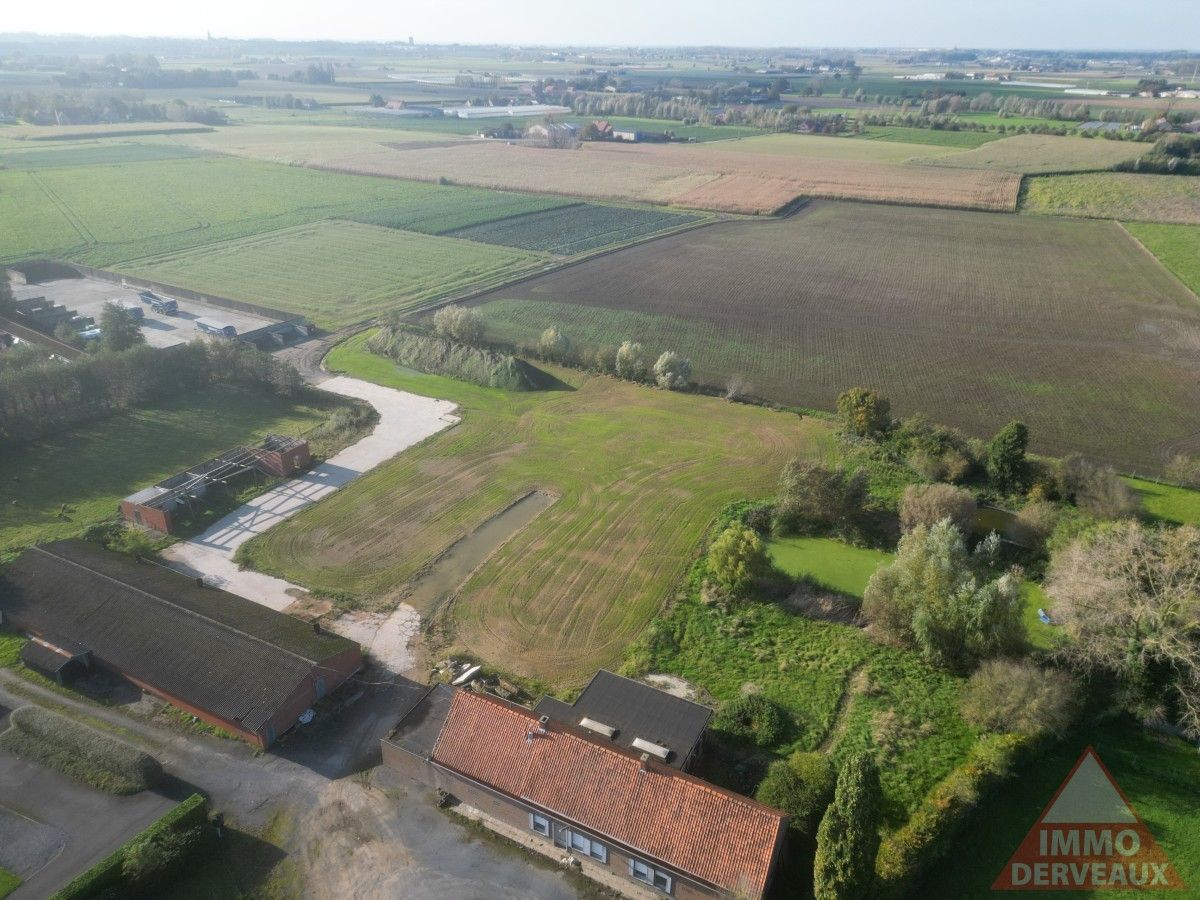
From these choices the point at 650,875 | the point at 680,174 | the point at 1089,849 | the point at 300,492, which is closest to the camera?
the point at 650,875

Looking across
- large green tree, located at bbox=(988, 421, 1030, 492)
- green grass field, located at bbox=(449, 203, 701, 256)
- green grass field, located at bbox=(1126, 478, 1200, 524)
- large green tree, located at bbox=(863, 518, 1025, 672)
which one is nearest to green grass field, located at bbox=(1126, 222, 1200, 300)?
green grass field, located at bbox=(1126, 478, 1200, 524)

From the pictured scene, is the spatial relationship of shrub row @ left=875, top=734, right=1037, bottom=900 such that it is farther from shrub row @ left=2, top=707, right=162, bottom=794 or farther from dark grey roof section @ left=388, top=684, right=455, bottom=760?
shrub row @ left=2, top=707, right=162, bottom=794

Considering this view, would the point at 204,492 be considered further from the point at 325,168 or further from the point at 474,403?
the point at 325,168

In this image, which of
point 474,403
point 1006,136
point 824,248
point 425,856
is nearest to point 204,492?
point 474,403

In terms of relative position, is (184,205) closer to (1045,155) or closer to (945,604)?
(945,604)

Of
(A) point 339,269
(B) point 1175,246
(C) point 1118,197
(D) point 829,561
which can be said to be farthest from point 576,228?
(C) point 1118,197

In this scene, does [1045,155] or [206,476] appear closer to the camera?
[206,476]

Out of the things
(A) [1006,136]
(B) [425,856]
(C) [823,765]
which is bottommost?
(B) [425,856]
